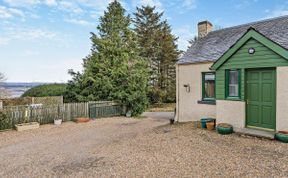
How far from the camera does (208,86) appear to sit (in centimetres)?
1053

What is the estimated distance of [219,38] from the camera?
11734 millimetres

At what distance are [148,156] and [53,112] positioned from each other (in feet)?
Result: 28.1

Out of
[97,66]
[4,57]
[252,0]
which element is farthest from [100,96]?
[252,0]

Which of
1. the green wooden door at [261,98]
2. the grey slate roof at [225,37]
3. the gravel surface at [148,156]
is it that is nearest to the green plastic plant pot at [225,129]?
the gravel surface at [148,156]

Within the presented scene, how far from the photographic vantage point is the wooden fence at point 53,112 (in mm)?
10367

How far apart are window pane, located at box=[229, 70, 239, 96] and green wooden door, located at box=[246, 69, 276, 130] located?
0.44 meters

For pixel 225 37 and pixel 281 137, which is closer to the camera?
pixel 281 137

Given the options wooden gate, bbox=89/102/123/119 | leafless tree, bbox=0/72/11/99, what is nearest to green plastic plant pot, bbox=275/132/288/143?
wooden gate, bbox=89/102/123/119

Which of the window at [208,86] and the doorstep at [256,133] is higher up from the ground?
the window at [208,86]

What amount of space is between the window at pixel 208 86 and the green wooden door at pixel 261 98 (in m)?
2.59

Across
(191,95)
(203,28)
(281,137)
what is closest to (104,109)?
(191,95)

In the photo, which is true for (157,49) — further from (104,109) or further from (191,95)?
(191,95)

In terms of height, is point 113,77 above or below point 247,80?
above

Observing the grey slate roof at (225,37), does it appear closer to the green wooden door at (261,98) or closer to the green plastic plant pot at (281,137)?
the green wooden door at (261,98)
